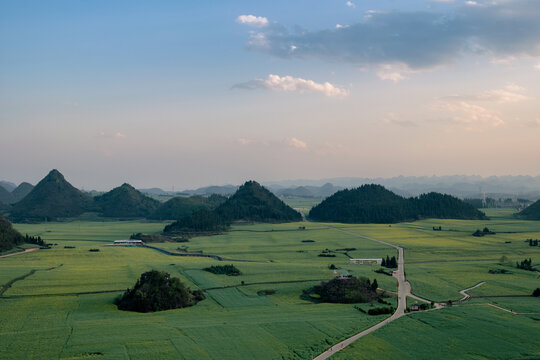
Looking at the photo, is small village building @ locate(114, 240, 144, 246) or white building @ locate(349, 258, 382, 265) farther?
small village building @ locate(114, 240, 144, 246)

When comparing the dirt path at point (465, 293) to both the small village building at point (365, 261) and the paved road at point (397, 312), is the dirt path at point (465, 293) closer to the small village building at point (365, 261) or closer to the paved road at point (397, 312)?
the paved road at point (397, 312)

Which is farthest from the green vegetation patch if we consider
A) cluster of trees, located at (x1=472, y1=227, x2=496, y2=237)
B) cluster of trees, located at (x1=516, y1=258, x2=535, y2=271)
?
cluster of trees, located at (x1=472, y1=227, x2=496, y2=237)

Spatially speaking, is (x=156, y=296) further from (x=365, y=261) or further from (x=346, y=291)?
(x=365, y=261)

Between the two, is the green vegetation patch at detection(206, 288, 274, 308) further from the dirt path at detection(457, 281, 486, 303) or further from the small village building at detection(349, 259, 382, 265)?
the small village building at detection(349, 259, 382, 265)

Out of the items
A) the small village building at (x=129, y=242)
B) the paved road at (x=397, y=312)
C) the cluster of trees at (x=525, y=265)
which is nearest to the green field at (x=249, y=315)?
the paved road at (x=397, y=312)

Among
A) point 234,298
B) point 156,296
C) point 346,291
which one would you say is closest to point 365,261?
point 346,291
